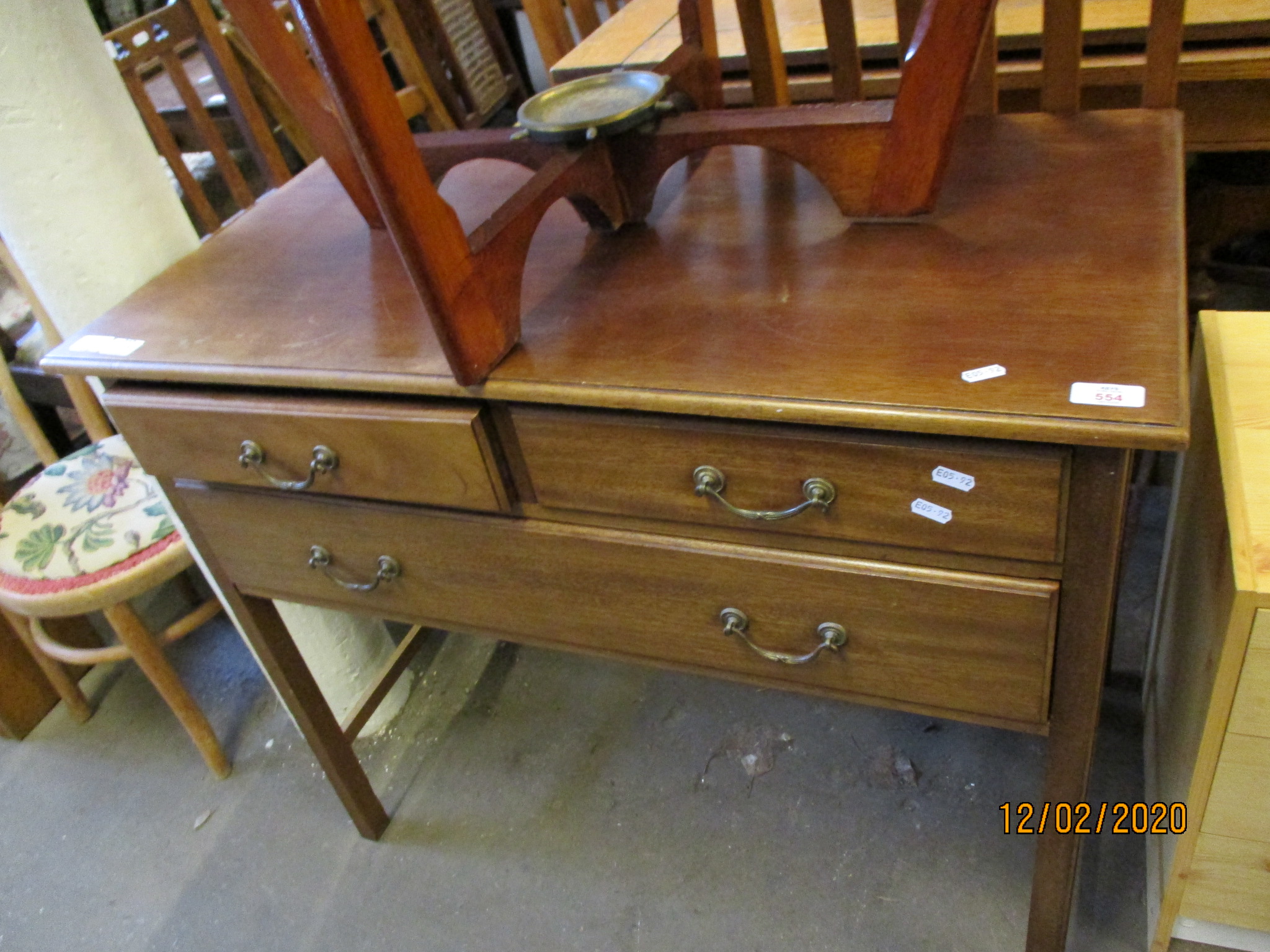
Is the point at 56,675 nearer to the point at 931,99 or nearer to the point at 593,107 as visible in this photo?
the point at 593,107

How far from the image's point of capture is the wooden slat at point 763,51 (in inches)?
40.9

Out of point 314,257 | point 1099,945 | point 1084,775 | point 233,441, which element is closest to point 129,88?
point 314,257

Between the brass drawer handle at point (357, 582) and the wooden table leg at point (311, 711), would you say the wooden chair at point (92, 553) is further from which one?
the brass drawer handle at point (357, 582)

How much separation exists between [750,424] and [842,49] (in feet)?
1.73

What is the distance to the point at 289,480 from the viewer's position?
948mm

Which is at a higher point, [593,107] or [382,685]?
[593,107]

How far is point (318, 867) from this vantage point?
1.41 m

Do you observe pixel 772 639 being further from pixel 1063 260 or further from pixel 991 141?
pixel 991 141

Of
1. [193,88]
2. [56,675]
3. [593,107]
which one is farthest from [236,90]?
[56,675]

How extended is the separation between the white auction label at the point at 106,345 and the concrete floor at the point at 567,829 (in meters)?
0.83

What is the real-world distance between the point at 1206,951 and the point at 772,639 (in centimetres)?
68

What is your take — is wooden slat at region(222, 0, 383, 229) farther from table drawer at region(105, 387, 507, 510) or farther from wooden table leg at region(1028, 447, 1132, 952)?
wooden table leg at region(1028, 447, 1132, 952)

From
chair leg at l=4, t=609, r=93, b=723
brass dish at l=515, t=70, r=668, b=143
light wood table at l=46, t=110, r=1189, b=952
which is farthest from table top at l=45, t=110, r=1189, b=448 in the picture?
chair leg at l=4, t=609, r=93, b=723
